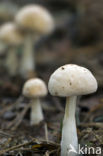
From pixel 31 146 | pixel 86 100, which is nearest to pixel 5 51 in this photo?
pixel 86 100

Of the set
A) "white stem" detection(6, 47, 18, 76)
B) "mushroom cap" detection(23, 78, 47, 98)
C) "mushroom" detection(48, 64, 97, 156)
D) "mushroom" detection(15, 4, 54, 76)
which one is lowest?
"mushroom" detection(48, 64, 97, 156)

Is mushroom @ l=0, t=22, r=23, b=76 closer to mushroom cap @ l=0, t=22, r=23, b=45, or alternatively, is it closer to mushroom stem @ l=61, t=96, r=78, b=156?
mushroom cap @ l=0, t=22, r=23, b=45

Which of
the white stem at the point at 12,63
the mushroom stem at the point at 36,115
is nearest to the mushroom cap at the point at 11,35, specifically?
the white stem at the point at 12,63

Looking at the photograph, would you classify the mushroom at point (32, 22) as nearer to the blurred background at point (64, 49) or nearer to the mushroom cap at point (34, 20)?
the mushroom cap at point (34, 20)

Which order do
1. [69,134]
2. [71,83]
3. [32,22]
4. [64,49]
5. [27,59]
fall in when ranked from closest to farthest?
[71,83]
[69,134]
[32,22]
[27,59]
[64,49]

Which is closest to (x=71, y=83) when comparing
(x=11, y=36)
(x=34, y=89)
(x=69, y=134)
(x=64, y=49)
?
(x=69, y=134)

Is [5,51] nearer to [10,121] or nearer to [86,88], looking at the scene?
[10,121]

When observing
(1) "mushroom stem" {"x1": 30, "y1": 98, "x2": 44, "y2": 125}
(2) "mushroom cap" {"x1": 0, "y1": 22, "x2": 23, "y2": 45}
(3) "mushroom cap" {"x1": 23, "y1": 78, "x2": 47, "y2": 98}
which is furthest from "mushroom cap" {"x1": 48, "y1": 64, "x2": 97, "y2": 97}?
(2) "mushroom cap" {"x1": 0, "y1": 22, "x2": 23, "y2": 45}

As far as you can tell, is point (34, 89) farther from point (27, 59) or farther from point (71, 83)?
point (27, 59)
